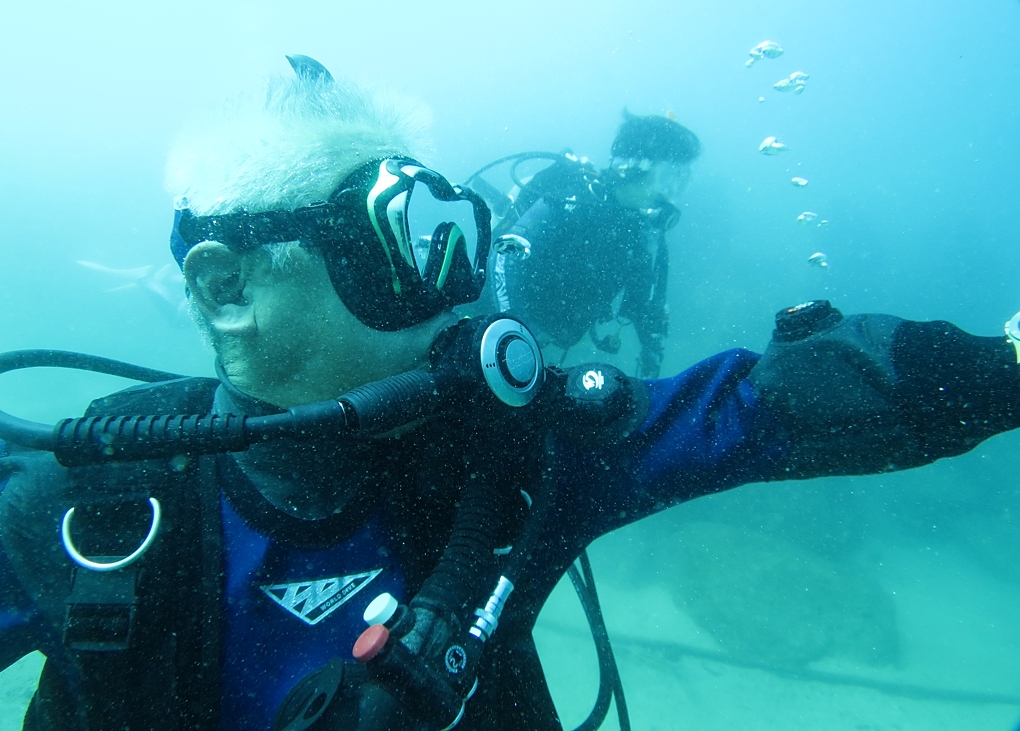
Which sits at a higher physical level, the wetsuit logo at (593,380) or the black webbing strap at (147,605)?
the wetsuit logo at (593,380)

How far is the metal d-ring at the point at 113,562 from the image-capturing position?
1028mm

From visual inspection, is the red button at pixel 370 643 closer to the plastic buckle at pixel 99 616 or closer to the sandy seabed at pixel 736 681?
the plastic buckle at pixel 99 616

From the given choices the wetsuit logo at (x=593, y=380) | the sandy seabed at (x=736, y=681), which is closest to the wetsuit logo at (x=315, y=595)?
the wetsuit logo at (x=593, y=380)

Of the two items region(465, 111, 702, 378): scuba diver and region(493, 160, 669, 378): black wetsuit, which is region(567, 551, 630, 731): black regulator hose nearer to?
region(493, 160, 669, 378): black wetsuit

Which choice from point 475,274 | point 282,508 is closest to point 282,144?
point 475,274

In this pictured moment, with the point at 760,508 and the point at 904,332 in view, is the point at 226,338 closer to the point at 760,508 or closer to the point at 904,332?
the point at 904,332

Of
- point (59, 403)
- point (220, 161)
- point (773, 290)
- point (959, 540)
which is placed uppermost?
point (220, 161)

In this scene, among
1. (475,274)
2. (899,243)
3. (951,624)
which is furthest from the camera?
(899,243)

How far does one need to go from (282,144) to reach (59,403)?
139 feet

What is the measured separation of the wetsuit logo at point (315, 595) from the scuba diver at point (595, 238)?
5.46 meters

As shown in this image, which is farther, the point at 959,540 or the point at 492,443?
the point at 959,540

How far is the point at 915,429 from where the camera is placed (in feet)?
3.77

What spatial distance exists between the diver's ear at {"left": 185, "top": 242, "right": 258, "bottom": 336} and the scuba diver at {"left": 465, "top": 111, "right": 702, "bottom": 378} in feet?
17.3

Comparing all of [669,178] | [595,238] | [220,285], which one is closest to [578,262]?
[595,238]
